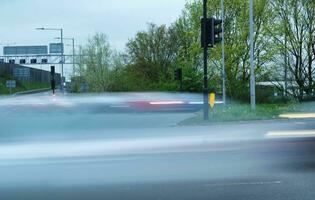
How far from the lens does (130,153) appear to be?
541 cm

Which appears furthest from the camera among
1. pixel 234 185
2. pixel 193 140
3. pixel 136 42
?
pixel 136 42

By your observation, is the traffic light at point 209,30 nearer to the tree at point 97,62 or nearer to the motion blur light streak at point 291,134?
the motion blur light streak at point 291,134

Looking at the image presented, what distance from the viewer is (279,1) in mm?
37031

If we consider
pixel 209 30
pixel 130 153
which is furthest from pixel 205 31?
pixel 130 153

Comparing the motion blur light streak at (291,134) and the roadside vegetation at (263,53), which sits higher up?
the roadside vegetation at (263,53)

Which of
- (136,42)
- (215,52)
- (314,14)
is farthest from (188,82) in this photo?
(136,42)

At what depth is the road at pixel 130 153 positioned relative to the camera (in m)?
5.26

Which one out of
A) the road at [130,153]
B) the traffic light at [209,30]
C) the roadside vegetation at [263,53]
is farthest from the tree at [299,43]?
the road at [130,153]

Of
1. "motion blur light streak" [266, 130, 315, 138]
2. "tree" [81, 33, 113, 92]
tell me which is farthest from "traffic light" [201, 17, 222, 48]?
"tree" [81, 33, 113, 92]

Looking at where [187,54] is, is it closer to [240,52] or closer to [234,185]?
[240,52]

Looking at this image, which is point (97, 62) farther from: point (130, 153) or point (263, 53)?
point (130, 153)

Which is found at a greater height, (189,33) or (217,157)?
(189,33)

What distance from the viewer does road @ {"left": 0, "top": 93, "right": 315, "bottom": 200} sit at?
5.26 metres

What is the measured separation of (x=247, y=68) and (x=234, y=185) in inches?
1286
